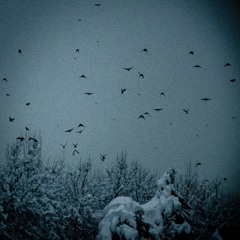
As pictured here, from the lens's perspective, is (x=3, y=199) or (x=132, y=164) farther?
(x=132, y=164)

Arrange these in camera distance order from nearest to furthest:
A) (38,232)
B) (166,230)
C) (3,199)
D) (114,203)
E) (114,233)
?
1. (114,233)
2. (114,203)
3. (166,230)
4. (3,199)
5. (38,232)

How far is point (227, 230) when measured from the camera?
9594mm

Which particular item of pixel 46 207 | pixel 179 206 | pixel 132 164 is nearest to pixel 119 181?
pixel 132 164

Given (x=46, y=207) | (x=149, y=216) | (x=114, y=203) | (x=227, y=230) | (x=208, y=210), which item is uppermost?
(x=114, y=203)

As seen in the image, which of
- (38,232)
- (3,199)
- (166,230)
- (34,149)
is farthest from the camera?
(34,149)

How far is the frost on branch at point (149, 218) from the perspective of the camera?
736 centimetres

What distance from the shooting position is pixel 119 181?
21828 mm

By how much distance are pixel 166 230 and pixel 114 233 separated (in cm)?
291

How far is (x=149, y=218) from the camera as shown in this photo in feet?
29.3

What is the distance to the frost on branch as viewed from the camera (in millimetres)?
7355

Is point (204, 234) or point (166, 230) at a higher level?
point (166, 230)

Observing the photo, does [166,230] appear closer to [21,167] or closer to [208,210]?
[21,167]

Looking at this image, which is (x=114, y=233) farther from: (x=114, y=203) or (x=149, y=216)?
(x=149, y=216)

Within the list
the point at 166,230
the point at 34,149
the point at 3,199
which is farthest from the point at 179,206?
the point at 34,149
